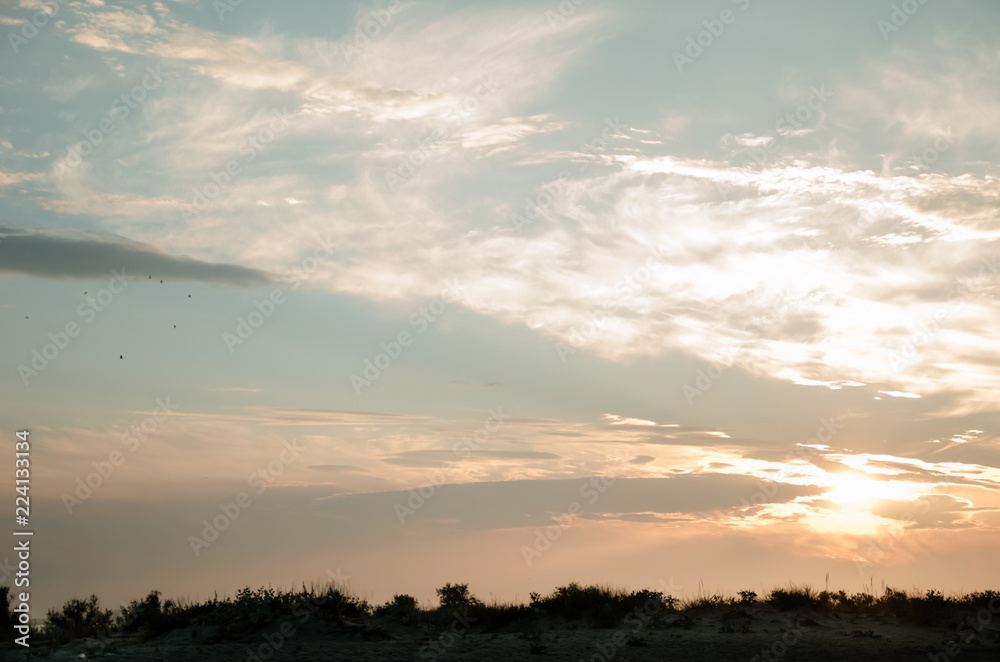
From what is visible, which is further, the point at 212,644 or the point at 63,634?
the point at 63,634

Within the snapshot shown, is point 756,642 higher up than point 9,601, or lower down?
lower down

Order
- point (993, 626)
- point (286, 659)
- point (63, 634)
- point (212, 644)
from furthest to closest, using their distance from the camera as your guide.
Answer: point (993, 626) < point (63, 634) < point (212, 644) < point (286, 659)

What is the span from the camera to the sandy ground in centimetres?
1714

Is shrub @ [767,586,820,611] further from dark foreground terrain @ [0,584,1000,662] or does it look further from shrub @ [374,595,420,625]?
shrub @ [374,595,420,625]

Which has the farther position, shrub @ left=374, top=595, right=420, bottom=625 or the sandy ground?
shrub @ left=374, top=595, right=420, bottom=625

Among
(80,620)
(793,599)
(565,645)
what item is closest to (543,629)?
(565,645)

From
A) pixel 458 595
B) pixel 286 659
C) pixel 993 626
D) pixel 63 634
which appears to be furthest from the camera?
pixel 458 595

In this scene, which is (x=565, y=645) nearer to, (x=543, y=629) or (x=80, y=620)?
(x=543, y=629)

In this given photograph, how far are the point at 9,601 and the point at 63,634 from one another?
179 centimetres

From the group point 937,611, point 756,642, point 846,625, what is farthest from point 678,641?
point 937,611

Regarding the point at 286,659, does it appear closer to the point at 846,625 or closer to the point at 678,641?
the point at 678,641

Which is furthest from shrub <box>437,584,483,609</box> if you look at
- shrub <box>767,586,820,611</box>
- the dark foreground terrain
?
shrub <box>767,586,820,611</box>

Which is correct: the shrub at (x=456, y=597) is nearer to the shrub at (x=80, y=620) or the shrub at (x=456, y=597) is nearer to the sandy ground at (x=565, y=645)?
the sandy ground at (x=565, y=645)

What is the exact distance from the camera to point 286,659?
16.5 metres
